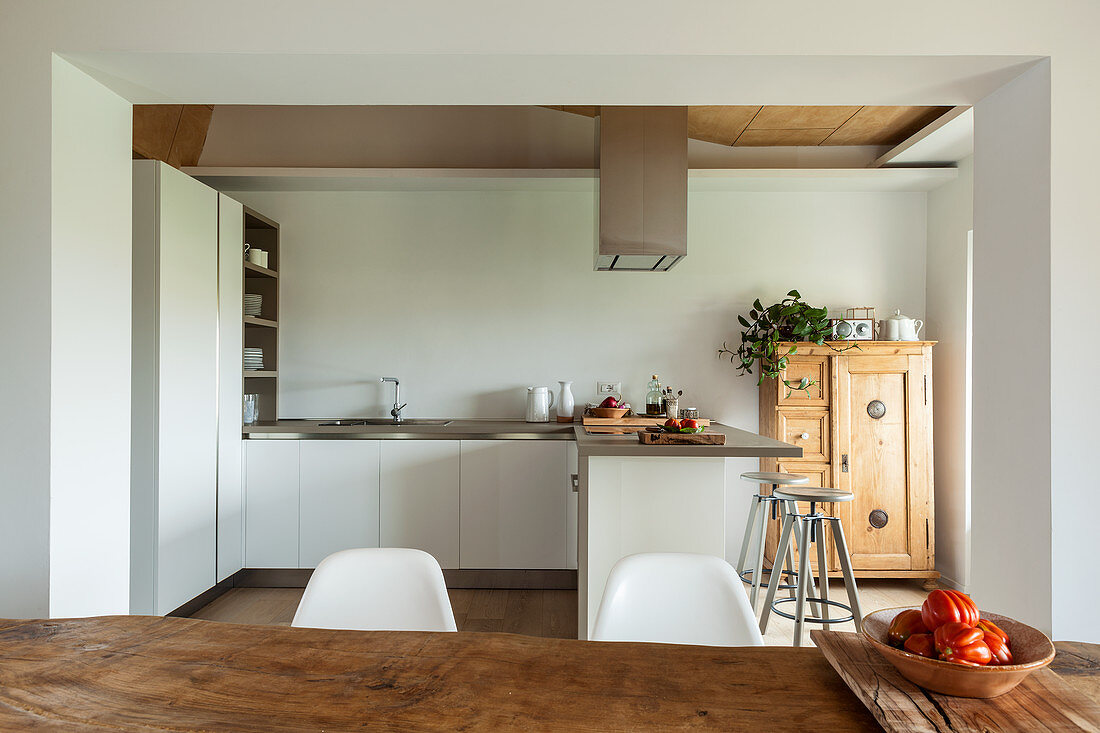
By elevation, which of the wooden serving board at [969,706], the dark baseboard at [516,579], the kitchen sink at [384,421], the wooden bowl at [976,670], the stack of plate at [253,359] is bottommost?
the dark baseboard at [516,579]

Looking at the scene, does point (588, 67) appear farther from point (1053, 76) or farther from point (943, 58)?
point (1053, 76)

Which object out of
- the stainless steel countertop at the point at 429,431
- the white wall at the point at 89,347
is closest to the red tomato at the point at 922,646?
the white wall at the point at 89,347

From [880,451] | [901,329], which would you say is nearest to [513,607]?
[880,451]

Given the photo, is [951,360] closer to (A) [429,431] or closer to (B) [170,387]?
(A) [429,431]

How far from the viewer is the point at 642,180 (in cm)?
365

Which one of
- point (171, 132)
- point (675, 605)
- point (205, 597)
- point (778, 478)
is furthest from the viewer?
point (171, 132)

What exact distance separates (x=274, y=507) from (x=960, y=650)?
3824 mm

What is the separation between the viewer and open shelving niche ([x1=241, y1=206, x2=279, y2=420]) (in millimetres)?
4609

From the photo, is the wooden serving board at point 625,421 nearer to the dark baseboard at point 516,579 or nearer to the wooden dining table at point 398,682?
the dark baseboard at point 516,579

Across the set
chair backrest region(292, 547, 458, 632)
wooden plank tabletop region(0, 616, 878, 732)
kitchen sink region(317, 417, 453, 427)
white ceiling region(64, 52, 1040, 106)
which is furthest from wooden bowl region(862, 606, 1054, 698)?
kitchen sink region(317, 417, 453, 427)

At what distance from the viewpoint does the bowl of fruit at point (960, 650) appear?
3.21 feet

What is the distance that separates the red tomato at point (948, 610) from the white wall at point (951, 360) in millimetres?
3599

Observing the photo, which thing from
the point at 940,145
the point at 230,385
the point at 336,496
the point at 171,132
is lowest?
the point at 336,496

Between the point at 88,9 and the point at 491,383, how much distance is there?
3013mm
